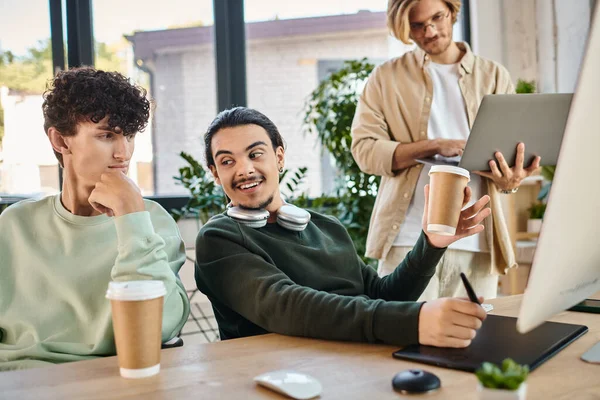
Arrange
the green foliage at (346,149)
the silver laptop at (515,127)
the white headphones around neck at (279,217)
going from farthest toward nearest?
1. the green foliage at (346,149)
2. the silver laptop at (515,127)
3. the white headphones around neck at (279,217)

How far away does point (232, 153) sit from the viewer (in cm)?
148

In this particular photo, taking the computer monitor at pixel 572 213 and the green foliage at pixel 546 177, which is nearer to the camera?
the computer monitor at pixel 572 213

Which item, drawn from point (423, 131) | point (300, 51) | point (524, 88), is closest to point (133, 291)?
point (423, 131)

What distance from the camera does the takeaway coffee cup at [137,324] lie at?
873 mm

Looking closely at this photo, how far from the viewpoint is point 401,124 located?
88.5 inches

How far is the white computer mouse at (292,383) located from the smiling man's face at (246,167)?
0.63 m

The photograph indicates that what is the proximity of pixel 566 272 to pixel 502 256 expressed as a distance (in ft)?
4.83

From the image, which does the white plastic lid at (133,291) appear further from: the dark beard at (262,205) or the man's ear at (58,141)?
the man's ear at (58,141)

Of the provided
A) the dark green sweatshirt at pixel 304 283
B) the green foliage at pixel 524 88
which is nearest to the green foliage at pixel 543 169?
the green foliage at pixel 524 88

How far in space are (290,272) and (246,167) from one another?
269 mm

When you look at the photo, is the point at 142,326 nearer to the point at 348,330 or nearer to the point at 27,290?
the point at 348,330

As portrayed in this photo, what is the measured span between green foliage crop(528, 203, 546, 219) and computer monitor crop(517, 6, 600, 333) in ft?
10.9

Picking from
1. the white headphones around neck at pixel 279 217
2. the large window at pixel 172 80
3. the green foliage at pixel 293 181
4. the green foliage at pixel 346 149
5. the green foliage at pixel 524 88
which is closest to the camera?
the white headphones around neck at pixel 279 217

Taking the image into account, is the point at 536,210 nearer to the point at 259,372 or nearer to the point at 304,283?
the point at 304,283
